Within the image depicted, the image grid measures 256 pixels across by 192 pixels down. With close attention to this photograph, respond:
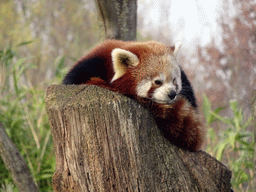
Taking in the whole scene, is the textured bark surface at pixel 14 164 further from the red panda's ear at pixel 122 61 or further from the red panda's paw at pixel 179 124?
the red panda's paw at pixel 179 124

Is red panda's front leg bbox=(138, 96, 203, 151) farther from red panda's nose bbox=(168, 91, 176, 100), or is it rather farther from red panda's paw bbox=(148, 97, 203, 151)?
red panda's nose bbox=(168, 91, 176, 100)

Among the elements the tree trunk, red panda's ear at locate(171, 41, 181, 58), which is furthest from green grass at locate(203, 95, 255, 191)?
the tree trunk

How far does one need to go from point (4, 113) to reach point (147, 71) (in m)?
2.18

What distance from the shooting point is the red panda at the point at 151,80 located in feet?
5.13

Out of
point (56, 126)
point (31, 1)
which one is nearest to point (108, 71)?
point (56, 126)

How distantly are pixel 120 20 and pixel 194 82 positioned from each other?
27.5ft

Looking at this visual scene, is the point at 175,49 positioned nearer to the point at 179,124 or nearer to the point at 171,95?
the point at 171,95

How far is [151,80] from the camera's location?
1798mm

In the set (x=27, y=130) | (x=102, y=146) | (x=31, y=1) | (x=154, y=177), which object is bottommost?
(x=27, y=130)

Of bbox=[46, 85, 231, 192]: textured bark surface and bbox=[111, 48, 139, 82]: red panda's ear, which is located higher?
bbox=[111, 48, 139, 82]: red panda's ear

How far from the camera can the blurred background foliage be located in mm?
2910

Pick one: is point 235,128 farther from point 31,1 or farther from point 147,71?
point 31,1

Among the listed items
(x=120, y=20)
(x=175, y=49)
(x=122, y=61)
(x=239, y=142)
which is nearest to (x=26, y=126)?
(x=120, y=20)

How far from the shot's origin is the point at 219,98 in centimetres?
775
